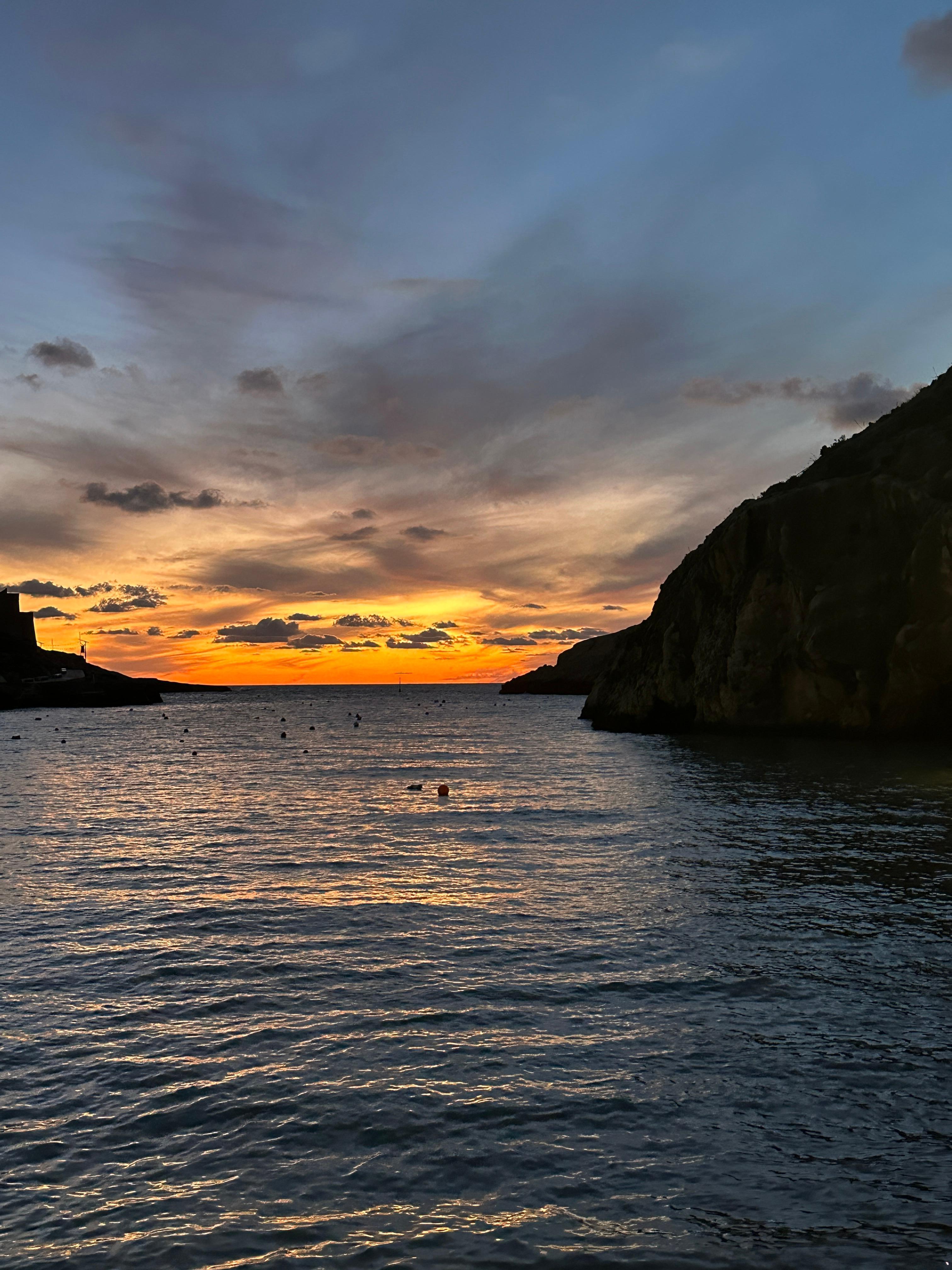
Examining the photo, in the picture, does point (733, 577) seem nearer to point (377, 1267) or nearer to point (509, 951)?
point (509, 951)

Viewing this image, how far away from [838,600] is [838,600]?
50 millimetres

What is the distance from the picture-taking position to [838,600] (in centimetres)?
6191

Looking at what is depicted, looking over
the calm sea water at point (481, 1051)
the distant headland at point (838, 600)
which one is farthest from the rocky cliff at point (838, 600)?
the calm sea water at point (481, 1051)

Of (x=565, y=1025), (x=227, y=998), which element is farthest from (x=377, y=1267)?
(x=227, y=998)

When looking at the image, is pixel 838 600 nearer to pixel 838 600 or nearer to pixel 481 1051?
pixel 838 600

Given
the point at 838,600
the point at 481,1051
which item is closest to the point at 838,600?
the point at 838,600

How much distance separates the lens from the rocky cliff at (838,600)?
5803cm

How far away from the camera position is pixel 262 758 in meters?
69.8

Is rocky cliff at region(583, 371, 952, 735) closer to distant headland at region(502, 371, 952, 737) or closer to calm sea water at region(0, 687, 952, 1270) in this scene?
distant headland at region(502, 371, 952, 737)

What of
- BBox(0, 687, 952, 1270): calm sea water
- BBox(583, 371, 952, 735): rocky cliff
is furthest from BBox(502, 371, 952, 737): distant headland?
BBox(0, 687, 952, 1270): calm sea water

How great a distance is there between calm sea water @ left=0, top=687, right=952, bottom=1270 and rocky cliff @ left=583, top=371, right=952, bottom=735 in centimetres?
3252

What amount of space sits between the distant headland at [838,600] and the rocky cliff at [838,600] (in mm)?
101

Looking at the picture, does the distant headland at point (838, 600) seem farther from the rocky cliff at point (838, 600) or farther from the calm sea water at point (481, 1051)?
the calm sea water at point (481, 1051)

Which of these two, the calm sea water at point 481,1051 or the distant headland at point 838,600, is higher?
the distant headland at point 838,600
